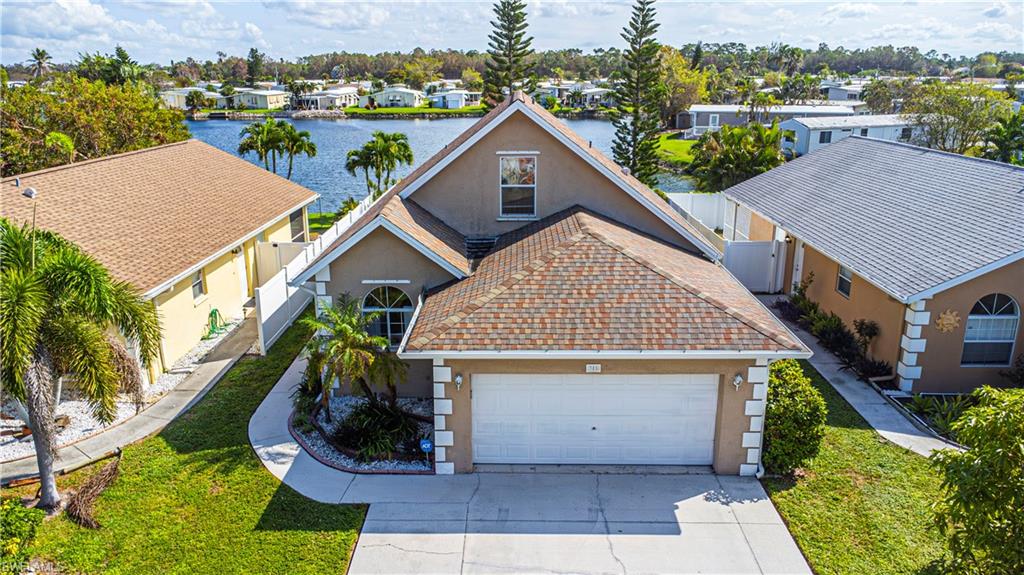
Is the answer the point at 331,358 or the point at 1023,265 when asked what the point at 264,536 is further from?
the point at 1023,265

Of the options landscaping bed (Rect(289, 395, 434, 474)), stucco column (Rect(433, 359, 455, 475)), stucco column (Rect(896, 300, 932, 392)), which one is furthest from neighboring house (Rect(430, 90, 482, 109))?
stucco column (Rect(433, 359, 455, 475))

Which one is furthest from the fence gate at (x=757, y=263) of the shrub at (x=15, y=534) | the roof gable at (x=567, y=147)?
the shrub at (x=15, y=534)

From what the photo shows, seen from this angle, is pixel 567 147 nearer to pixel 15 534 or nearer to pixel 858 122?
pixel 15 534

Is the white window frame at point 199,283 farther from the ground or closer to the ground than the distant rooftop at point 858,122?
closer to the ground

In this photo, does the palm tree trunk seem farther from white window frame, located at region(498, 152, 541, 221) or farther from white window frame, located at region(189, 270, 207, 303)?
white window frame, located at region(498, 152, 541, 221)

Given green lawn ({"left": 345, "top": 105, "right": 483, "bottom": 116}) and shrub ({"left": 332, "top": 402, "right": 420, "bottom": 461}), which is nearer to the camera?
shrub ({"left": 332, "top": 402, "right": 420, "bottom": 461})

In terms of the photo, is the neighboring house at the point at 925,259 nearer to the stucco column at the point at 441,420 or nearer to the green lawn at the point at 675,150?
the stucco column at the point at 441,420

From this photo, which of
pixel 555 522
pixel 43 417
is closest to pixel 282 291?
pixel 43 417
